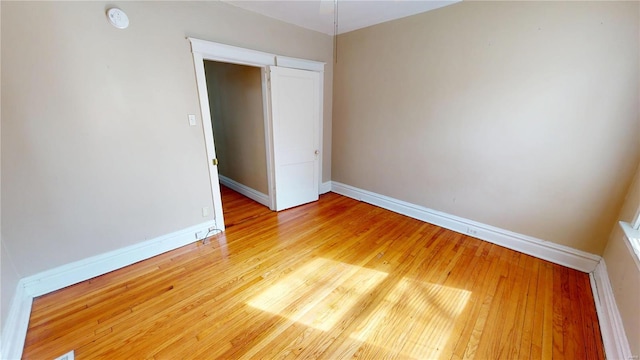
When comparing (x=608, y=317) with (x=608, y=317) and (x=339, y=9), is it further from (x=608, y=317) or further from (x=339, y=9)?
(x=339, y=9)

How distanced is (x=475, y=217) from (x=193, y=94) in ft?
11.2

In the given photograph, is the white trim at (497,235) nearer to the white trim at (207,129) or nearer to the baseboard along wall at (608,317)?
the baseboard along wall at (608,317)

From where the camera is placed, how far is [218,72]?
3.92 meters

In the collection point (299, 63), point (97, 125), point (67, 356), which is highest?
point (299, 63)

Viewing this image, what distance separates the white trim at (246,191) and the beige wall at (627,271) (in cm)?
347

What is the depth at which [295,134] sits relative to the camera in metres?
3.45

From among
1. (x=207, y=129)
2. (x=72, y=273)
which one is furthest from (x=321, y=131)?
(x=72, y=273)

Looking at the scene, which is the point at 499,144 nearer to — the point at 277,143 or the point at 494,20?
the point at 494,20

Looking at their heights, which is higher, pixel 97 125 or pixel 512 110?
pixel 512 110

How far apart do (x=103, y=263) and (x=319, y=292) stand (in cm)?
200

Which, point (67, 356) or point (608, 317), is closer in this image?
point (67, 356)

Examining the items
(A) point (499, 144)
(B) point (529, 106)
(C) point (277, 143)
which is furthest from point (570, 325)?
(C) point (277, 143)

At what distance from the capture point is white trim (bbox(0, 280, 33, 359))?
142 cm

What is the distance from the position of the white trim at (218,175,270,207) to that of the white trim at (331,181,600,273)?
1.58 m
